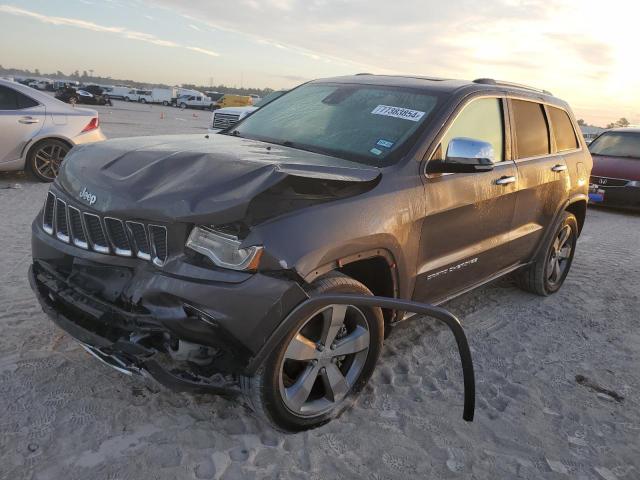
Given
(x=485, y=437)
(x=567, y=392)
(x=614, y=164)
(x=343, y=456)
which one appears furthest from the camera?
(x=614, y=164)

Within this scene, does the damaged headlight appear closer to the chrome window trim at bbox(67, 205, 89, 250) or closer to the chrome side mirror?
the chrome window trim at bbox(67, 205, 89, 250)

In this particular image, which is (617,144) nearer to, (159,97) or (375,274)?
(375,274)

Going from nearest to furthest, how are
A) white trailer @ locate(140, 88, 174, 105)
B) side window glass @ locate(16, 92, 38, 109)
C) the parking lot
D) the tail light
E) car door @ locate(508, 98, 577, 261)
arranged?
car door @ locate(508, 98, 577, 261) → side window glass @ locate(16, 92, 38, 109) → the tail light → the parking lot → white trailer @ locate(140, 88, 174, 105)

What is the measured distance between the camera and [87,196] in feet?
9.07

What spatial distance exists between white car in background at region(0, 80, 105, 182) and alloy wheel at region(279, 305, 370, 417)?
6.18m

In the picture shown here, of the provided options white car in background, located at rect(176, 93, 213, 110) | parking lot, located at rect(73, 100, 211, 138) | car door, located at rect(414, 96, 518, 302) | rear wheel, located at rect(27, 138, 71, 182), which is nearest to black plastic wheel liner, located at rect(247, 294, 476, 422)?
car door, located at rect(414, 96, 518, 302)

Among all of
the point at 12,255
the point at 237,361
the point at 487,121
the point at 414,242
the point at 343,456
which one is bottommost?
the point at 12,255

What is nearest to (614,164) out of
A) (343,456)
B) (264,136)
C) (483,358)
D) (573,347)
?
(573,347)

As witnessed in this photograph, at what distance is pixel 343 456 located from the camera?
266 centimetres

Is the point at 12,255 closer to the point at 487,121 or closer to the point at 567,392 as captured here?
the point at 487,121

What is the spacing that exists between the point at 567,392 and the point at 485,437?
0.89 metres

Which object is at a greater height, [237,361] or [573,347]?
[237,361]

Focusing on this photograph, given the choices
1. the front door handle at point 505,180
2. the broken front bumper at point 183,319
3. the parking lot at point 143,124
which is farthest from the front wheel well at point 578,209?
the parking lot at point 143,124

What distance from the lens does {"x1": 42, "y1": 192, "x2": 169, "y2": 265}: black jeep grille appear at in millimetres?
2473
